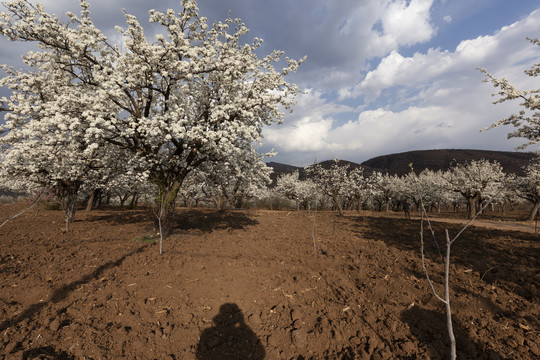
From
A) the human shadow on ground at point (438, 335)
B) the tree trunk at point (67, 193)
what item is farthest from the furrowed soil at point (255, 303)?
the tree trunk at point (67, 193)

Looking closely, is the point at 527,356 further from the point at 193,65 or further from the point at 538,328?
the point at 193,65

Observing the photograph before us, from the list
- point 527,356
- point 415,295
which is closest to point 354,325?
point 415,295

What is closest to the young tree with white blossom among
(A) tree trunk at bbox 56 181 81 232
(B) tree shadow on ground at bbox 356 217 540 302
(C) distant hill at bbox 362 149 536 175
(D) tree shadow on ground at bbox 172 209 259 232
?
(D) tree shadow on ground at bbox 172 209 259 232

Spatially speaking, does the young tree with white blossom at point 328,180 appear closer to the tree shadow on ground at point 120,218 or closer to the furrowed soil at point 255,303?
the tree shadow on ground at point 120,218

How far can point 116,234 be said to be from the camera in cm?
1199

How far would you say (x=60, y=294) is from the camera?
5918 millimetres

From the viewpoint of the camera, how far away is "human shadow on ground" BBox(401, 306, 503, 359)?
4246mm

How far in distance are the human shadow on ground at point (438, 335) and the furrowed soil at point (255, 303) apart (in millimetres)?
22

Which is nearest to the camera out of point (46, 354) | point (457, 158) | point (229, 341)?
point (46, 354)

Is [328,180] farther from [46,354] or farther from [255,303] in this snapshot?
[46,354]

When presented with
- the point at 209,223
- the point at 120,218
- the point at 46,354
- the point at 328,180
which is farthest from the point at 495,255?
the point at 120,218

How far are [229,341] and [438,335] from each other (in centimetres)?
410

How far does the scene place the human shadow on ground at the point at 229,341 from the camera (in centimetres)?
461

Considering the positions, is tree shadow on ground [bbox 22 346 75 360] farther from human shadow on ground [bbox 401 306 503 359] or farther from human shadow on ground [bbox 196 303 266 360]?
human shadow on ground [bbox 401 306 503 359]
